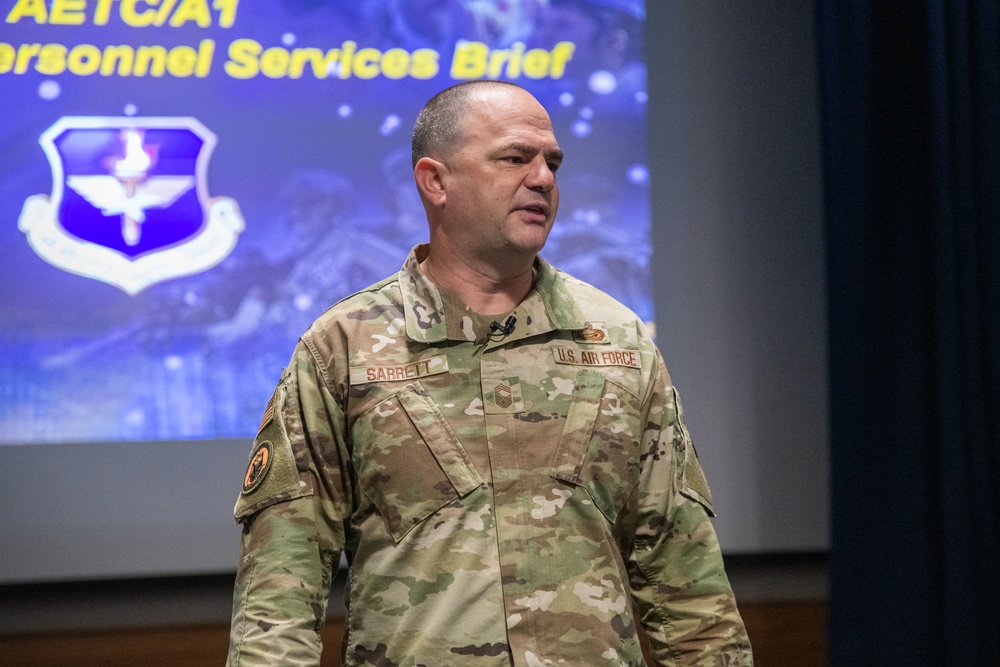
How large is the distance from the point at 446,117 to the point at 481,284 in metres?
0.28

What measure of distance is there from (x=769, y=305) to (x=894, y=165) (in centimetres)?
55

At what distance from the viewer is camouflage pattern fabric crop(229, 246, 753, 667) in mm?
1504

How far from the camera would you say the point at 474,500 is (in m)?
1.54

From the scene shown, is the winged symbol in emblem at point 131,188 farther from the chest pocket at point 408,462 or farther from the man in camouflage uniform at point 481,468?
the chest pocket at point 408,462

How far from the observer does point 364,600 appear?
1.54 meters

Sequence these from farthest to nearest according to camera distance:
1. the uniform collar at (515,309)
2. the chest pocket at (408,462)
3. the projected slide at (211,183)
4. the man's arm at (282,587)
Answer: the projected slide at (211,183), the uniform collar at (515,309), the chest pocket at (408,462), the man's arm at (282,587)

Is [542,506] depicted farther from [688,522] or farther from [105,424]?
[105,424]

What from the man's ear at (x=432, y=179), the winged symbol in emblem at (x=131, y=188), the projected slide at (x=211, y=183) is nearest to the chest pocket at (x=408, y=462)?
the man's ear at (x=432, y=179)

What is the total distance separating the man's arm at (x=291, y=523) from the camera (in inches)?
57.1

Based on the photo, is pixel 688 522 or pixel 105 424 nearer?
pixel 688 522

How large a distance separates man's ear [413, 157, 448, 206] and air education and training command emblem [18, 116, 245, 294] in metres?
1.36

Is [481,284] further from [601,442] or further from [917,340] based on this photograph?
[917,340]

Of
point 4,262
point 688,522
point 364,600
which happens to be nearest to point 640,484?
point 688,522

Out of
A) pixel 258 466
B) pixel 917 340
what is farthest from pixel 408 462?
pixel 917 340
